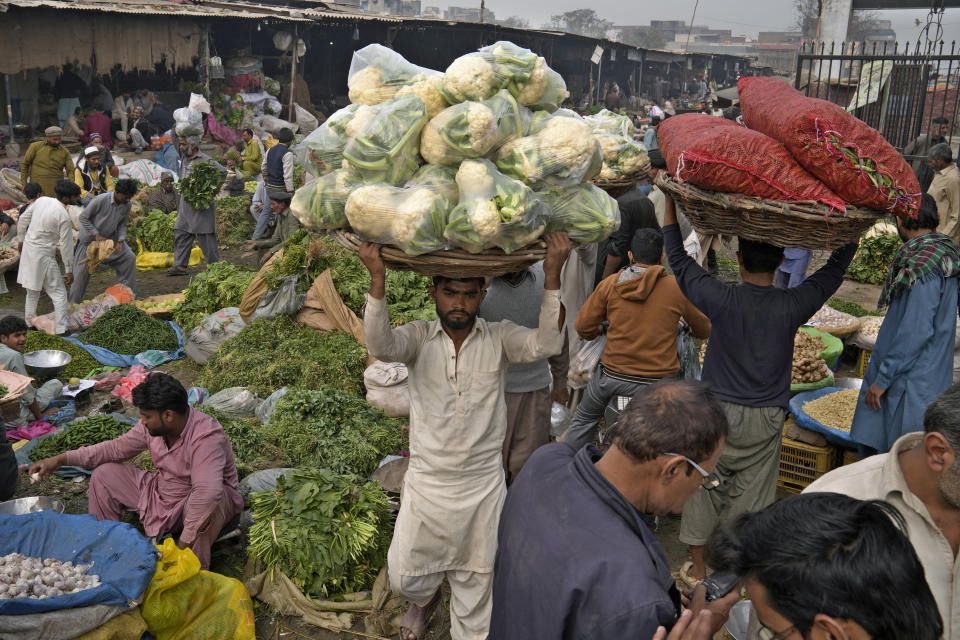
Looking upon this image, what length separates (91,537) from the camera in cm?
348

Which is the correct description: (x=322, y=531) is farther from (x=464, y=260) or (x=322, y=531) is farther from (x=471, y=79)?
(x=471, y=79)

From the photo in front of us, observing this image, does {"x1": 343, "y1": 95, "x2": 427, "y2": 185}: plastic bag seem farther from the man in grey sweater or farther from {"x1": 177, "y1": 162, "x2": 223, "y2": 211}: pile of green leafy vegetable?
{"x1": 177, "y1": 162, "x2": 223, "y2": 211}: pile of green leafy vegetable

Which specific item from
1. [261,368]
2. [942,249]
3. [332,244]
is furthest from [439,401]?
[332,244]

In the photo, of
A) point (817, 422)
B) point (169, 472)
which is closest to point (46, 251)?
point (169, 472)

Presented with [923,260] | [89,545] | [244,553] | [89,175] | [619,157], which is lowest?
[244,553]

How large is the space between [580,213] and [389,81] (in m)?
0.88

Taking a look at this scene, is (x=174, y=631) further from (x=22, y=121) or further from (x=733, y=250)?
(x=22, y=121)

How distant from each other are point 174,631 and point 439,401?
1.54m

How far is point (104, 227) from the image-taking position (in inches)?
325

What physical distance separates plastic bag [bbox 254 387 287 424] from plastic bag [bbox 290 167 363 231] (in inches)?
114

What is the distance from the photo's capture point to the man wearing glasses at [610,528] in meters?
1.68

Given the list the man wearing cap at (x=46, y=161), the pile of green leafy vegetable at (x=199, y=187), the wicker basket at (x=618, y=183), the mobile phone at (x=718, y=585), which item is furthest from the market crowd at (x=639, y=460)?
the man wearing cap at (x=46, y=161)

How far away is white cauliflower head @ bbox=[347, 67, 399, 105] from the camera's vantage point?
291 centimetres

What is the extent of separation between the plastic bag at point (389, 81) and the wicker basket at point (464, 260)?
1.76ft
